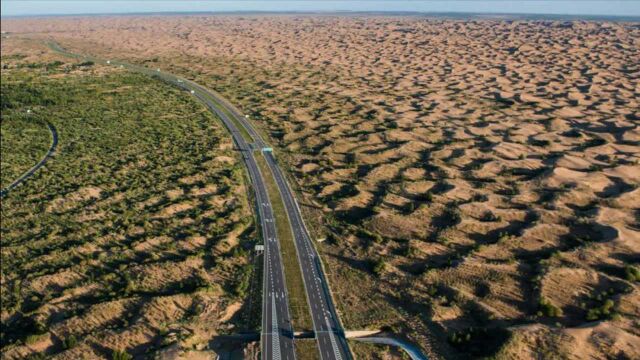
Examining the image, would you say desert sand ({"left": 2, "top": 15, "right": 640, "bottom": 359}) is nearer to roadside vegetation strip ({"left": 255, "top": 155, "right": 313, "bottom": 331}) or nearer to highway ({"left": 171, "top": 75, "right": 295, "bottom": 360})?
roadside vegetation strip ({"left": 255, "top": 155, "right": 313, "bottom": 331})

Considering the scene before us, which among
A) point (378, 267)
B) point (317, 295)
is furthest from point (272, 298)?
point (378, 267)

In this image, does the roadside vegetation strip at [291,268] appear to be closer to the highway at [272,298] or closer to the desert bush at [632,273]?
the highway at [272,298]

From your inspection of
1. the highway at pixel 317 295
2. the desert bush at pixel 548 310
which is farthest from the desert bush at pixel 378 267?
the desert bush at pixel 548 310

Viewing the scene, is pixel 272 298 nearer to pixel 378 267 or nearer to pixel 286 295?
pixel 286 295

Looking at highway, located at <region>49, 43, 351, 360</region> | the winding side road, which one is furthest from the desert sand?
the winding side road

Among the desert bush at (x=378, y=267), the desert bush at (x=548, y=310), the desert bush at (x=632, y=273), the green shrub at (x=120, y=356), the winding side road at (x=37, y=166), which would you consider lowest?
the green shrub at (x=120, y=356)


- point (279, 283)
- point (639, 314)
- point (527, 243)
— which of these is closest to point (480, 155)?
point (527, 243)

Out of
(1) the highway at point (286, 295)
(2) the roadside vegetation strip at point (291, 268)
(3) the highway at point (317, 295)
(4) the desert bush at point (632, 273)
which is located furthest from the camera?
(4) the desert bush at point (632, 273)

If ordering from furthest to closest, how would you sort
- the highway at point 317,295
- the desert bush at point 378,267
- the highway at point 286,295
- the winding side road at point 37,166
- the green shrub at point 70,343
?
the winding side road at point 37,166 → the desert bush at point 378,267 → the highway at point 317,295 → the highway at point 286,295 → the green shrub at point 70,343

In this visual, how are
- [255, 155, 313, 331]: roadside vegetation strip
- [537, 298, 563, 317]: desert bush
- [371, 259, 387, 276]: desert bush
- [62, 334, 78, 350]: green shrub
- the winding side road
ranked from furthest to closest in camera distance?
the winding side road < [371, 259, 387, 276]: desert bush < [255, 155, 313, 331]: roadside vegetation strip < [537, 298, 563, 317]: desert bush < [62, 334, 78, 350]: green shrub
